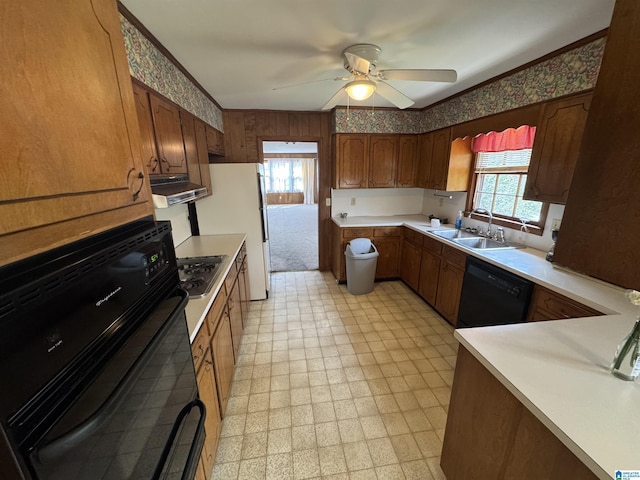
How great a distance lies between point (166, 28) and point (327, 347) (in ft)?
8.75

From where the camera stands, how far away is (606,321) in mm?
1302

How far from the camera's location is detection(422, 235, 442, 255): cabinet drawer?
2950mm

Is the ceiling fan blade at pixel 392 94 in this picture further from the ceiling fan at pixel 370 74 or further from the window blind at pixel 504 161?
the window blind at pixel 504 161

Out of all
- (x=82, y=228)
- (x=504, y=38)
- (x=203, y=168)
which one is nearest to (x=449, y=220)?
(x=504, y=38)

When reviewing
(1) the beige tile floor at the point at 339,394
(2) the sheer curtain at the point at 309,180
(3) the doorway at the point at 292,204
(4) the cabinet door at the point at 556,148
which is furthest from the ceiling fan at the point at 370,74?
(2) the sheer curtain at the point at 309,180

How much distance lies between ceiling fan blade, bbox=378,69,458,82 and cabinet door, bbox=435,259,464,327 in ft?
5.65

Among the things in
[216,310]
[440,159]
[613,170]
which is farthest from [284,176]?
[613,170]

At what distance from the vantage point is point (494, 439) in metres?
1.07

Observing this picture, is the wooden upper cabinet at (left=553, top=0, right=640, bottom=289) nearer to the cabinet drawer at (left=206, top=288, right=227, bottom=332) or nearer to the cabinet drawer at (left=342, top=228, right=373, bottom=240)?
the cabinet drawer at (left=206, top=288, right=227, bottom=332)

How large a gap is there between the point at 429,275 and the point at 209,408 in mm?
2639

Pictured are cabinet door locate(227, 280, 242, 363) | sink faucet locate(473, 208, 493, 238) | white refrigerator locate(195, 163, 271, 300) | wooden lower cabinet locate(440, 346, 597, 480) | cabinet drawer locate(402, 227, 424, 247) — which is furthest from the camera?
cabinet drawer locate(402, 227, 424, 247)

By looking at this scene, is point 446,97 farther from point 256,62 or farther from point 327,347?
point 327,347

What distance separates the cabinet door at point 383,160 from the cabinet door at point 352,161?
9cm

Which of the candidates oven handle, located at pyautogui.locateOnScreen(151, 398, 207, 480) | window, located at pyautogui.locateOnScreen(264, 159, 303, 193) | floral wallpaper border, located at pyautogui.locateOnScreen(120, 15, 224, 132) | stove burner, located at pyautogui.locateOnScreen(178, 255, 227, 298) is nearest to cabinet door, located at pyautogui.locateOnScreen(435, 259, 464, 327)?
stove burner, located at pyautogui.locateOnScreen(178, 255, 227, 298)
